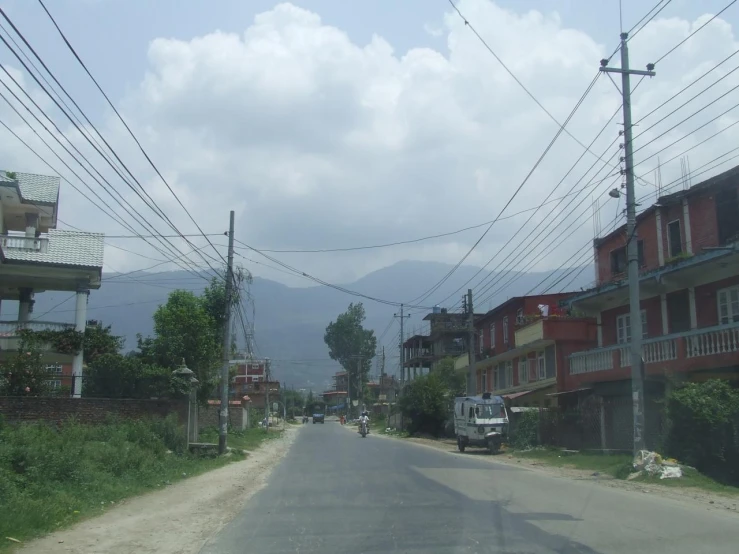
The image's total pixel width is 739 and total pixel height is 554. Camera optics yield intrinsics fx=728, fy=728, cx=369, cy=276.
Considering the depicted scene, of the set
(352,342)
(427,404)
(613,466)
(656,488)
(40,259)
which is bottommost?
(656,488)

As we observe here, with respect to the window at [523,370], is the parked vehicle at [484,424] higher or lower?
lower

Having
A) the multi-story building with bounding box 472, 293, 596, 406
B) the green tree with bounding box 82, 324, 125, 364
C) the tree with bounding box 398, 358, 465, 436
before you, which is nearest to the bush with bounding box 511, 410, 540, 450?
the multi-story building with bounding box 472, 293, 596, 406

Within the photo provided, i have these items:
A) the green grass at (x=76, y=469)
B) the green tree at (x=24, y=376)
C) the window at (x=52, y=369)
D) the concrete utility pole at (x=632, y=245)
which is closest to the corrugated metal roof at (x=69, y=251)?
the window at (x=52, y=369)

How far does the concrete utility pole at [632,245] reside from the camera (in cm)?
2091

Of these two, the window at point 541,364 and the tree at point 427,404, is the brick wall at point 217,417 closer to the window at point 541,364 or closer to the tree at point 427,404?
the tree at point 427,404

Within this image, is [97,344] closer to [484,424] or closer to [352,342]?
[484,424]

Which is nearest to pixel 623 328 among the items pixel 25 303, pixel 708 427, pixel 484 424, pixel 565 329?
pixel 565 329

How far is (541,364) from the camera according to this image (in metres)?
40.6

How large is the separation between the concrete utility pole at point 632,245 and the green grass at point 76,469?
43.1 ft

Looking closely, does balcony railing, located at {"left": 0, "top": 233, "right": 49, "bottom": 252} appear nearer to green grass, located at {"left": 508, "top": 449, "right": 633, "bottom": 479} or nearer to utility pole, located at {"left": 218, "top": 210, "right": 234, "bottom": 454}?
utility pole, located at {"left": 218, "top": 210, "right": 234, "bottom": 454}

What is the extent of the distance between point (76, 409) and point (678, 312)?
21.2 m

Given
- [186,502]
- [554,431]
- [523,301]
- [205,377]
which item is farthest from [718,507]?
[523,301]

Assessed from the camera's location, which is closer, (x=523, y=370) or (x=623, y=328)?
(x=623, y=328)

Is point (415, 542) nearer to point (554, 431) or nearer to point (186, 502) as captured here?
point (186, 502)
